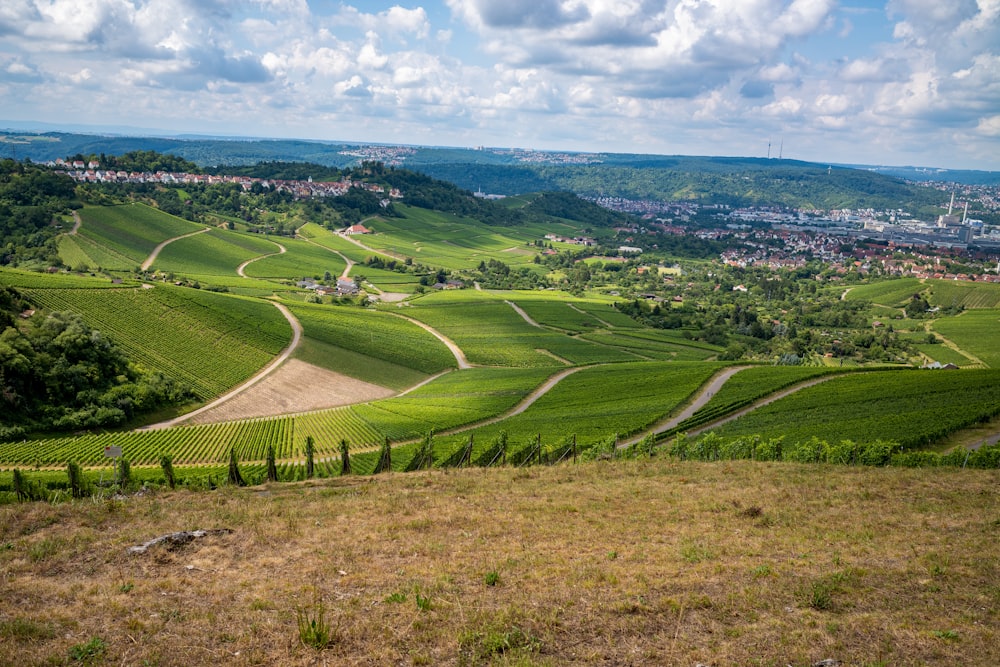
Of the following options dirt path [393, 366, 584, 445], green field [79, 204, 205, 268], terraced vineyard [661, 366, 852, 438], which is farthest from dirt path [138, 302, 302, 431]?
green field [79, 204, 205, 268]

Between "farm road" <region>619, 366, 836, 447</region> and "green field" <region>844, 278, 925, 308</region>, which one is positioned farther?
"green field" <region>844, 278, 925, 308</region>

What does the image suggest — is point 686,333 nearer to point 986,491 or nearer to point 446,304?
point 446,304

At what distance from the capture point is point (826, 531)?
2400 cm

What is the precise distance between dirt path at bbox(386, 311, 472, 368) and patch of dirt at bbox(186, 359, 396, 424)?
57.7 ft

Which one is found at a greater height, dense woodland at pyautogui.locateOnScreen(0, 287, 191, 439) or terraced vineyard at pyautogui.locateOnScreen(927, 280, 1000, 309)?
terraced vineyard at pyautogui.locateOnScreen(927, 280, 1000, 309)

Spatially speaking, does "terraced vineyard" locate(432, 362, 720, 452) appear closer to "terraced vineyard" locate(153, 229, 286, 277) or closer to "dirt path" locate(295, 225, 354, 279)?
"dirt path" locate(295, 225, 354, 279)

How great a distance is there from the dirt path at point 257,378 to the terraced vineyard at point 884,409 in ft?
164

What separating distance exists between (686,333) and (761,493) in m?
95.6

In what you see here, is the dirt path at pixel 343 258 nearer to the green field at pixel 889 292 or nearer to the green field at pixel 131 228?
the green field at pixel 131 228

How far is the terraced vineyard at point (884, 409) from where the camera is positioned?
52.0 m

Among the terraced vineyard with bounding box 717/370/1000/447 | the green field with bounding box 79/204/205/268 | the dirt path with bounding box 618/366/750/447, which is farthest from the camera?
the green field with bounding box 79/204/205/268

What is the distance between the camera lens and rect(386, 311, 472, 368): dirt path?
93.4 meters

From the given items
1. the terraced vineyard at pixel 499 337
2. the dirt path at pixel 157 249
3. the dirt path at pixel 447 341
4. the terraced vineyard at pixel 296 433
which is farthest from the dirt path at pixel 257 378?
the dirt path at pixel 157 249

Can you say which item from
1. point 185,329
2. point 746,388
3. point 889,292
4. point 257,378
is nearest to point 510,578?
point 746,388
